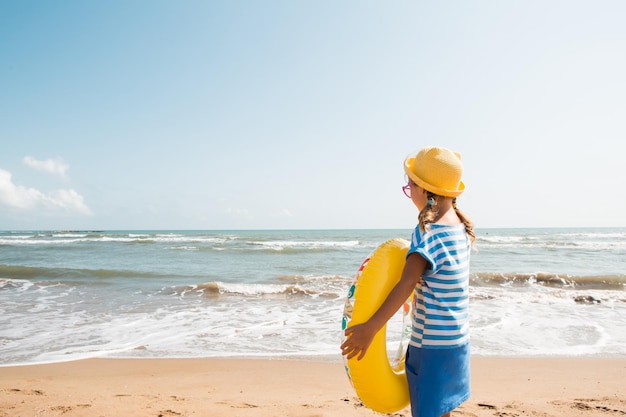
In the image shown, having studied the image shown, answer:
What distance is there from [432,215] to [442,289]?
31 cm

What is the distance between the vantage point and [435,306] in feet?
5.76

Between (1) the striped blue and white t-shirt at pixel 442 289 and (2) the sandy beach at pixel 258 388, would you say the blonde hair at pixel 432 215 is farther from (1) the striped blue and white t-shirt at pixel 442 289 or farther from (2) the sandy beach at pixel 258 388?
(2) the sandy beach at pixel 258 388

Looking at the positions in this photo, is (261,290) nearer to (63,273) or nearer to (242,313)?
(242,313)

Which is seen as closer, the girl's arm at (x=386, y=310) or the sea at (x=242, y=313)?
the girl's arm at (x=386, y=310)

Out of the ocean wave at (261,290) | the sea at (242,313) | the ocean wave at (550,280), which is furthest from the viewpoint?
the ocean wave at (550,280)

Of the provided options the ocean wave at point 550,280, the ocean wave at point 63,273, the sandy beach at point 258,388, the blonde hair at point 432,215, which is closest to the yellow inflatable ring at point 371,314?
the blonde hair at point 432,215

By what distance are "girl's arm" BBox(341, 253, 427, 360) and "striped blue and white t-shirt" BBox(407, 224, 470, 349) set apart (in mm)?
56

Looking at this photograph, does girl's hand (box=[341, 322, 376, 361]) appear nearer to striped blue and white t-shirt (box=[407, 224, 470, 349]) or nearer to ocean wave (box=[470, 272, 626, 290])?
striped blue and white t-shirt (box=[407, 224, 470, 349])

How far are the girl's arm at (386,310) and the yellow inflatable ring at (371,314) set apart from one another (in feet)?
0.18

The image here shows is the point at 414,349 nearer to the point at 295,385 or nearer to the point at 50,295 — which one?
the point at 295,385

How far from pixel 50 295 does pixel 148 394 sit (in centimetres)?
772

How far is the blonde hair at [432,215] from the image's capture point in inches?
69.9

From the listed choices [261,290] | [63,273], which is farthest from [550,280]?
[63,273]

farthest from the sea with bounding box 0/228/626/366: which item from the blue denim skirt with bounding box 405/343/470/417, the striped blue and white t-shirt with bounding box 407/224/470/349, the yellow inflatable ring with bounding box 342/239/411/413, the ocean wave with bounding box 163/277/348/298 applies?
the striped blue and white t-shirt with bounding box 407/224/470/349
